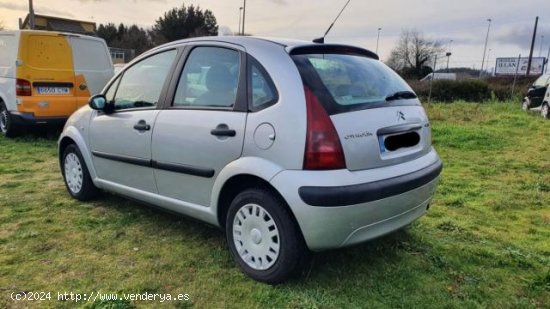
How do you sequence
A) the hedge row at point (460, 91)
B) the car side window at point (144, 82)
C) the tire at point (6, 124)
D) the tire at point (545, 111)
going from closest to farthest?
the car side window at point (144, 82) < the tire at point (6, 124) < the tire at point (545, 111) < the hedge row at point (460, 91)

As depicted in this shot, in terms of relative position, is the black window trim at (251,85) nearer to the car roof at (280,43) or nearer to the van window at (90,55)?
the car roof at (280,43)

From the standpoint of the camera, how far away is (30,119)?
7785 mm

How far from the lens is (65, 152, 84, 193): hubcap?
4.62 m

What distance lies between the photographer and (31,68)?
767cm

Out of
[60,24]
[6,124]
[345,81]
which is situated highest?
[60,24]

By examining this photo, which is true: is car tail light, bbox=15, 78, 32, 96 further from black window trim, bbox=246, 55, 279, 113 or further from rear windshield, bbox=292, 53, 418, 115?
rear windshield, bbox=292, 53, 418, 115

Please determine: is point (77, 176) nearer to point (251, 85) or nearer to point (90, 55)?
point (251, 85)

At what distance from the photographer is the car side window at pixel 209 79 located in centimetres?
314

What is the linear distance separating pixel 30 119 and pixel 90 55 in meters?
1.67

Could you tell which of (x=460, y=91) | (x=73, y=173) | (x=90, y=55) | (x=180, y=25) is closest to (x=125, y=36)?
(x=180, y=25)

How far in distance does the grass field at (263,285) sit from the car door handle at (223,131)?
0.95 m

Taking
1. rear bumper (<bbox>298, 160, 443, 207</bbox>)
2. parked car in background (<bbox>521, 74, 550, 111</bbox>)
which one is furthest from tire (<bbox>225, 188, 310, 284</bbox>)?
parked car in background (<bbox>521, 74, 550, 111</bbox>)

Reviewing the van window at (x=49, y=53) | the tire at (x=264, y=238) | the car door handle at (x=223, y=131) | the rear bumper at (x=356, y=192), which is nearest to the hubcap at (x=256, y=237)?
the tire at (x=264, y=238)

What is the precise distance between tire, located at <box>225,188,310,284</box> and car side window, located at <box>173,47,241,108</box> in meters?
0.69
